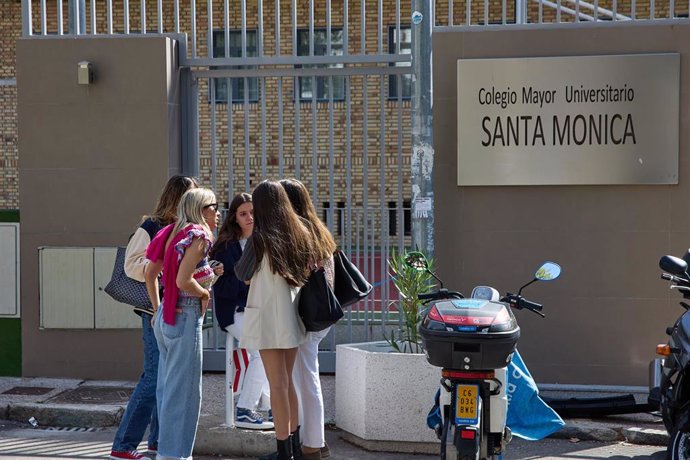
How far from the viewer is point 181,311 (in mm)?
5930

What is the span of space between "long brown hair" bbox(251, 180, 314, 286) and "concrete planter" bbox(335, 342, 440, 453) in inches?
45.9

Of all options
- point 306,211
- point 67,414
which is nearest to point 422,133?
point 306,211

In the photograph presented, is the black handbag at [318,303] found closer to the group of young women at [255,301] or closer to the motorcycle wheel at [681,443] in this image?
the group of young women at [255,301]

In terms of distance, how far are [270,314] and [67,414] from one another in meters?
2.76

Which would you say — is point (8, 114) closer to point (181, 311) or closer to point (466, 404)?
point (181, 311)

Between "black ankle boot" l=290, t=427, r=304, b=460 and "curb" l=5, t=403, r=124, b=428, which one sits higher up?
"black ankle boot" l=290, t=427, r=304, b=460

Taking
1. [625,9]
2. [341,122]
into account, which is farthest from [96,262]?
[625,9]

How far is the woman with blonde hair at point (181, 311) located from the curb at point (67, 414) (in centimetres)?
189

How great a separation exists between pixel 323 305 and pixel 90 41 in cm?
434

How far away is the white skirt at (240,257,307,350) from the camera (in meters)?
5.96

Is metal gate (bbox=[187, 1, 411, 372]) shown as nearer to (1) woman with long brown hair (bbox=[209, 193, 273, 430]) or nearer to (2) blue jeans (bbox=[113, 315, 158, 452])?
(1) woman with long brown hair (bbox=[209, 193, 273, 430])

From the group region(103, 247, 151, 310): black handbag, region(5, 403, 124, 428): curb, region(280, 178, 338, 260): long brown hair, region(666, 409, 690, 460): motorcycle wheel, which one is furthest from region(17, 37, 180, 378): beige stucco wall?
region(666, 409, 690, 460): motorcycle wheel

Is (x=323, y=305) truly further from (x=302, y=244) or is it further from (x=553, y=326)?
(x=553, y=326)

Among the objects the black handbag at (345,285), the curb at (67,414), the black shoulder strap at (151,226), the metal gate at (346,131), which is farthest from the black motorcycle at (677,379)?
the curb at (67,414)
